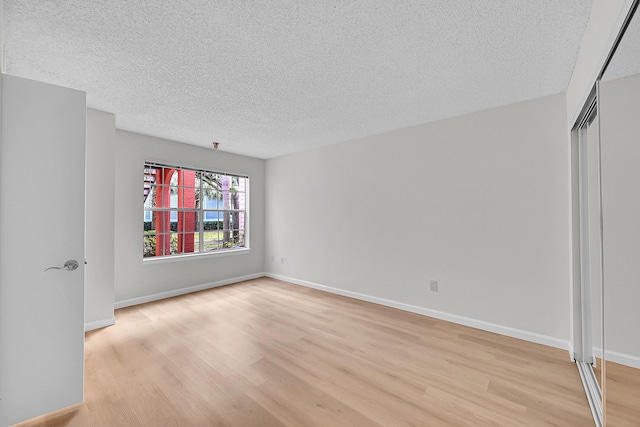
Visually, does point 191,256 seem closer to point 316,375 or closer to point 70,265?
point 70,265

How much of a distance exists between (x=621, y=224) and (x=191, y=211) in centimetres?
495

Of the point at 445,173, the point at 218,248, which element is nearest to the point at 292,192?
the point at 218,248

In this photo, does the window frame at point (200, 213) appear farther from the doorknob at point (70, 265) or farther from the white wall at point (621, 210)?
the white wall at point (621, 210)

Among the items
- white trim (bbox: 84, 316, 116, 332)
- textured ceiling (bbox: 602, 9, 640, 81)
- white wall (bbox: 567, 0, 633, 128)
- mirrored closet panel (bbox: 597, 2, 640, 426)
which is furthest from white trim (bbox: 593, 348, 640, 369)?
white trim (bbox: 84, 316, 116, 332)

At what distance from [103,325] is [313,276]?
293 cm

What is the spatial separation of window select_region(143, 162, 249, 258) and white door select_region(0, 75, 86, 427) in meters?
2.49

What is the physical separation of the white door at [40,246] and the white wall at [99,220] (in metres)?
1.56

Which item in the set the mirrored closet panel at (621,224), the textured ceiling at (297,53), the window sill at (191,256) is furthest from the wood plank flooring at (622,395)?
the window sill at (191,256)

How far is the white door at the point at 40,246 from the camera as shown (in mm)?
1565

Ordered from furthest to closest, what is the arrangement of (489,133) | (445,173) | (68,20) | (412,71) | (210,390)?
1. (445,173)
2. (489,133)
3. (412,71)
4. (210,390)
5. (68,20)

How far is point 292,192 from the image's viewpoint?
5109mm

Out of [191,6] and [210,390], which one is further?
[210,390]

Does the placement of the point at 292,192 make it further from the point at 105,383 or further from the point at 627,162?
the point at 627,162

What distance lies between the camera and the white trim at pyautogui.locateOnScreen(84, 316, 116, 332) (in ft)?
9.80
